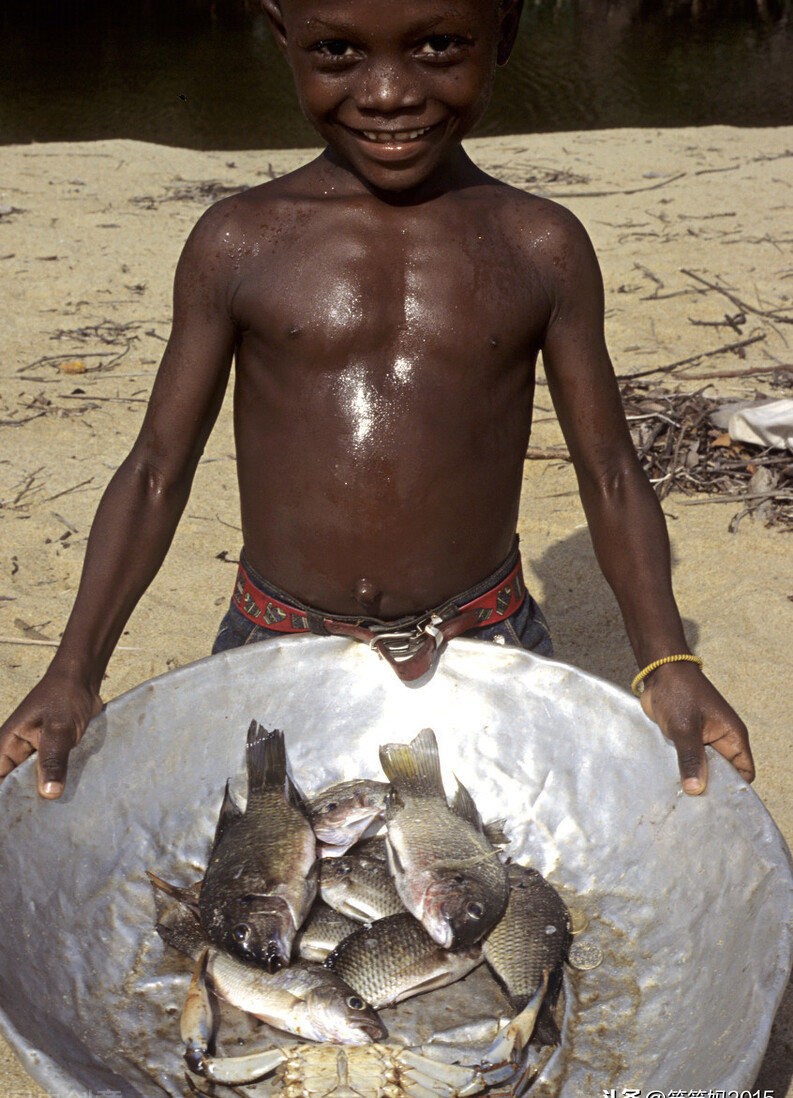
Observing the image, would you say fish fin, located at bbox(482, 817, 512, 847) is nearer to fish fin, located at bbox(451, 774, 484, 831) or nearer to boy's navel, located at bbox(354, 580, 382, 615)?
fish fin, located at bbox(451, 774, 484, 831)

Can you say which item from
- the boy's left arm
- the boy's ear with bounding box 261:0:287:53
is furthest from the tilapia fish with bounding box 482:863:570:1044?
the boy's ear with bounding box 261:0:287:53

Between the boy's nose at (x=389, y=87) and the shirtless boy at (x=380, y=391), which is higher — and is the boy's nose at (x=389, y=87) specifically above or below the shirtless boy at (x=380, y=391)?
above

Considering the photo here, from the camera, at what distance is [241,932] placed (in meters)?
1.64

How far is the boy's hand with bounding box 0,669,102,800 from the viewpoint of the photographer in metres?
1.67

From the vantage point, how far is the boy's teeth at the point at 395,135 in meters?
1.80

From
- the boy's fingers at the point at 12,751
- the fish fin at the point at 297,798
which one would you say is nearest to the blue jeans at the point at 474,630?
the fish fin at the point at 297,798

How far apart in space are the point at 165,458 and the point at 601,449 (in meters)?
0.84

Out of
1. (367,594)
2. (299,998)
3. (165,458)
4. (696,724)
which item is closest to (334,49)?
(165,458)

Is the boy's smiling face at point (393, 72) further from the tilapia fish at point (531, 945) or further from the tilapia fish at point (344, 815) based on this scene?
the tilapia fish at point (531, 945)

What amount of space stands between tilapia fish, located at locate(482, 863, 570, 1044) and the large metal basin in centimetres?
6

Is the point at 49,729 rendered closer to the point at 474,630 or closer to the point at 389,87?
the point at 474,630

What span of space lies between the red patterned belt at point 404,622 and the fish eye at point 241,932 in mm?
525

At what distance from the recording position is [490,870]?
5.80 feet

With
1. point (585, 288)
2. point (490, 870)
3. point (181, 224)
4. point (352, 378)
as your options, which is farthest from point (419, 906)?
point (181, 224)
